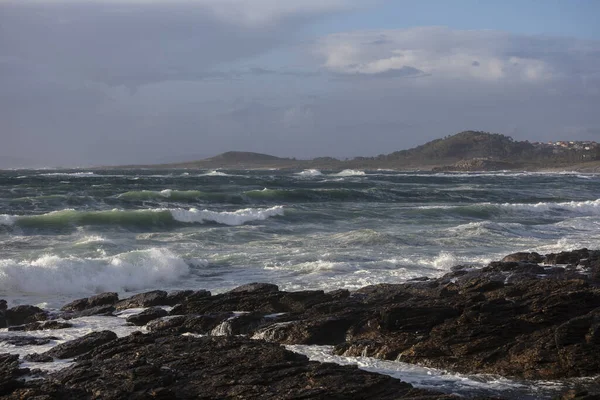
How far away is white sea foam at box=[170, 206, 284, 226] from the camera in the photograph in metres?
31.5

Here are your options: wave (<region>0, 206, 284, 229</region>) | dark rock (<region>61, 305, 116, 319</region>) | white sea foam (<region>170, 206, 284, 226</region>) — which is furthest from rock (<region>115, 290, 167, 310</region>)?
white sea foam (<region>170, 206, 284, 226</region>)

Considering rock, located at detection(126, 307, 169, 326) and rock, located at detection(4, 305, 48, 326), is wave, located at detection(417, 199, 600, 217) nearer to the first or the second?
rock, located at detection(126, 307, 169, 326)

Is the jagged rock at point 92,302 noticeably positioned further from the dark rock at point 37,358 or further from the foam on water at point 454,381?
the foam on water at point 454,381

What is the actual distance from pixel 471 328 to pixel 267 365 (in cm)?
304

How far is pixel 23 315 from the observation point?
12906mm

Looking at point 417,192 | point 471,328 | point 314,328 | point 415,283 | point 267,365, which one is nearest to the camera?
point 267,365

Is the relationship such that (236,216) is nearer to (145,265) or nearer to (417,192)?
(145,265)

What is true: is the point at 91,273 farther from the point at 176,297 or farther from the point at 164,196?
the point at 164,196

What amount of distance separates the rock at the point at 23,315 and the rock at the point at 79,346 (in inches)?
116

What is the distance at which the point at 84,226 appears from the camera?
92.5ft

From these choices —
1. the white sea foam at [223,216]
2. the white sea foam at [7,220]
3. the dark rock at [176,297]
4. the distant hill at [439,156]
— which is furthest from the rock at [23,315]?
the distant hill at [439,156]

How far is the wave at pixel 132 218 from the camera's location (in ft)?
93.0

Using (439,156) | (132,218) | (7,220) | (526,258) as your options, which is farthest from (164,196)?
(439,156)

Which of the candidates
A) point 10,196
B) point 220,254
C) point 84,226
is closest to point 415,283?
point 220,254
